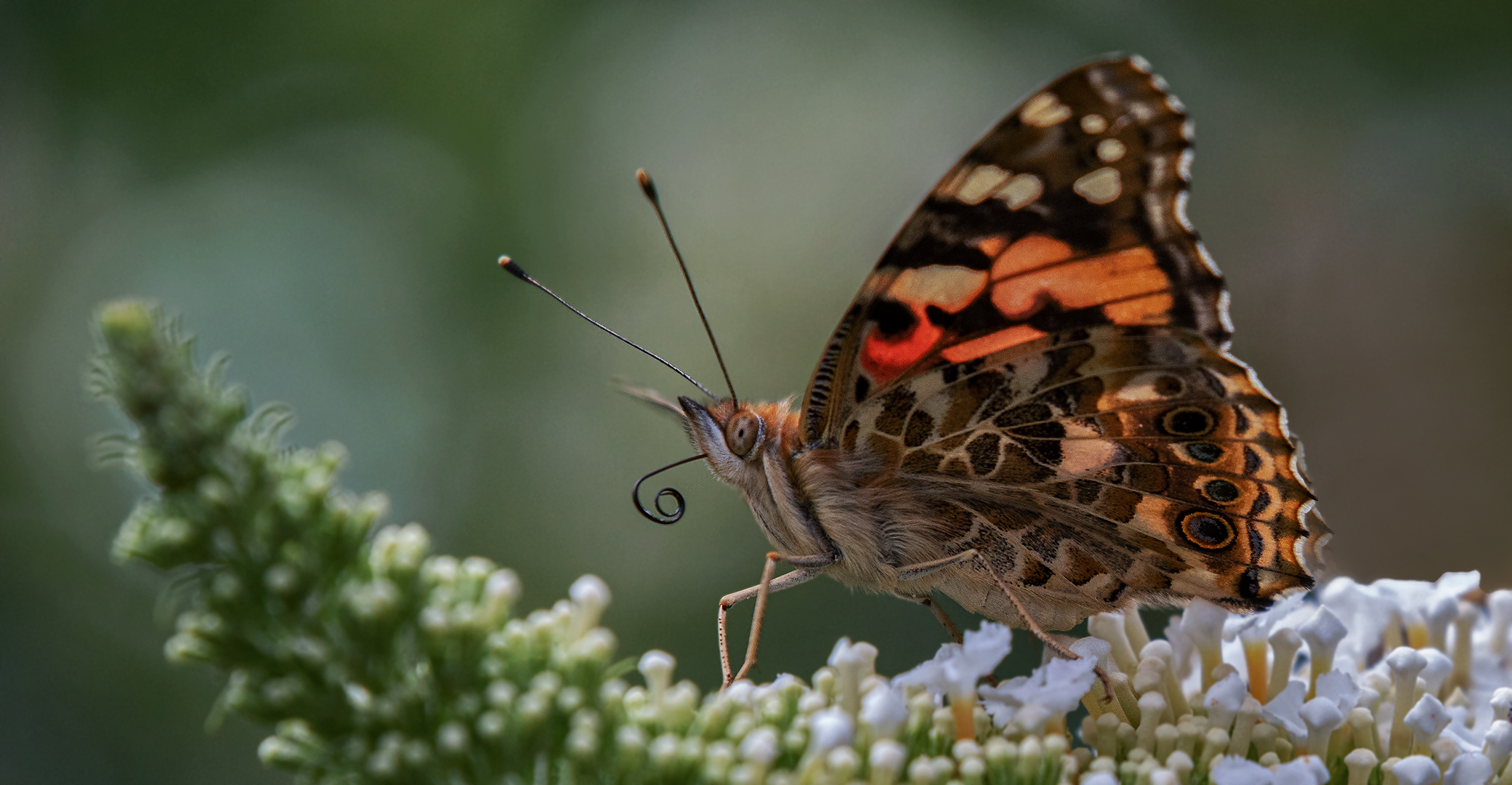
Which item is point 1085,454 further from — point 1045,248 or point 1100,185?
point 1100,185

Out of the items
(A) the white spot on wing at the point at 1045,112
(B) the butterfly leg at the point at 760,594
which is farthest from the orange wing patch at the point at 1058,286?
(B) the butterfly leg at the point at 760,594

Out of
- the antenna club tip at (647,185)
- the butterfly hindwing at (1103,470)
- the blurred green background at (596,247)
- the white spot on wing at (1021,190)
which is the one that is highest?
the blurred green background at (596,247)

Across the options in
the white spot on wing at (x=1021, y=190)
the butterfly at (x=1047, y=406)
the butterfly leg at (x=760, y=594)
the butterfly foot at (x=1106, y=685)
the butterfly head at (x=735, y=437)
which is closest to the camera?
the butterfly foot at (x=1106, y=685)

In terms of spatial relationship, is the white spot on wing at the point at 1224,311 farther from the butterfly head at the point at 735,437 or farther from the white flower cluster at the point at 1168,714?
the butterfly head at the point at 735,437

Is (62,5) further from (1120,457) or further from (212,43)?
(1120,457)

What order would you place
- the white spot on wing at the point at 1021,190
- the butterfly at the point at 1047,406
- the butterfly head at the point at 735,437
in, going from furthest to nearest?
the butterfly head at the point at 735,437
the white spot on wing at the point at 1021,190
the butterfly at the point at 1047,406

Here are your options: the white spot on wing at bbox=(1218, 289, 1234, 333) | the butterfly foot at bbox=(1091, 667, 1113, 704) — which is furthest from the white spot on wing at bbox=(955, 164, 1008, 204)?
the butterfly foot at bbox=(1091, 667, 1113, 704)

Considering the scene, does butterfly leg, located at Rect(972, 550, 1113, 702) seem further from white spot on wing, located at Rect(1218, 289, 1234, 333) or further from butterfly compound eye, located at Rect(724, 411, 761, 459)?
white spot on wing, located at Rect(1218, 289, 1234, 333)

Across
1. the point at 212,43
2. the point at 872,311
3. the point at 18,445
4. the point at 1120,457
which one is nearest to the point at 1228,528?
the point at 1120,457
